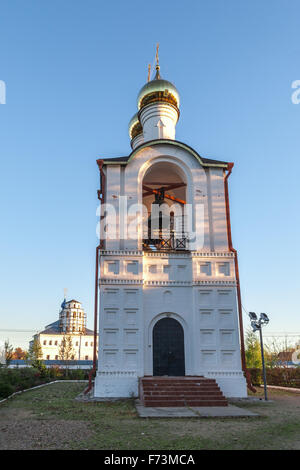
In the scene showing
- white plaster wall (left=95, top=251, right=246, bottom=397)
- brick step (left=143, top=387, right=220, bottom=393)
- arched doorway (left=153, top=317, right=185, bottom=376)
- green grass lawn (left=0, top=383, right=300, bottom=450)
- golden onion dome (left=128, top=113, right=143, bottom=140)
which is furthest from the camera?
golden onion dome (left=128, top=113, right=143, bottom=140)

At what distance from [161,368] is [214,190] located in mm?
7181

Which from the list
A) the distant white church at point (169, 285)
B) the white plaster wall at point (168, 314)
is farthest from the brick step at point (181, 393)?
the white plaster wall at point (168, 314)

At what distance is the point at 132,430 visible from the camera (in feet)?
22.1

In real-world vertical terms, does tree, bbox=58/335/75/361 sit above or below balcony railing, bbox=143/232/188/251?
below

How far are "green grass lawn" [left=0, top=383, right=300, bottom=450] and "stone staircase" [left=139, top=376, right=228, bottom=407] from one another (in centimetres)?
83

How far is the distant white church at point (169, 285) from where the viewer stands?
1254cm

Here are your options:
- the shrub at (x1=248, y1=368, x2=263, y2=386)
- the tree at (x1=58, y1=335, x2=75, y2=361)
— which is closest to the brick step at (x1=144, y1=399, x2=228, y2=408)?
the shrub at (x1=248, y1=368, x2=263, y2=386)

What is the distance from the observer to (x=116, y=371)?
1218 centimetres

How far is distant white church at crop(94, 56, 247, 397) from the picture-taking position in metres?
12.5

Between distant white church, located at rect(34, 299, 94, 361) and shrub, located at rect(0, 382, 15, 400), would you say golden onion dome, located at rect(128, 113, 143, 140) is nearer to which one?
shrub, located at rect(0, 382, 15, 400)

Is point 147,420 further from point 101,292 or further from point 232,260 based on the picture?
point 232,260

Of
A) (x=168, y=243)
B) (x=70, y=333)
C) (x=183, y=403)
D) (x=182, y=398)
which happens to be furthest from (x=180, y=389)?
(x=70, y=333)

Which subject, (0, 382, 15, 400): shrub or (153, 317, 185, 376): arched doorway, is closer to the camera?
(0, 382, 15, 400): shrub
